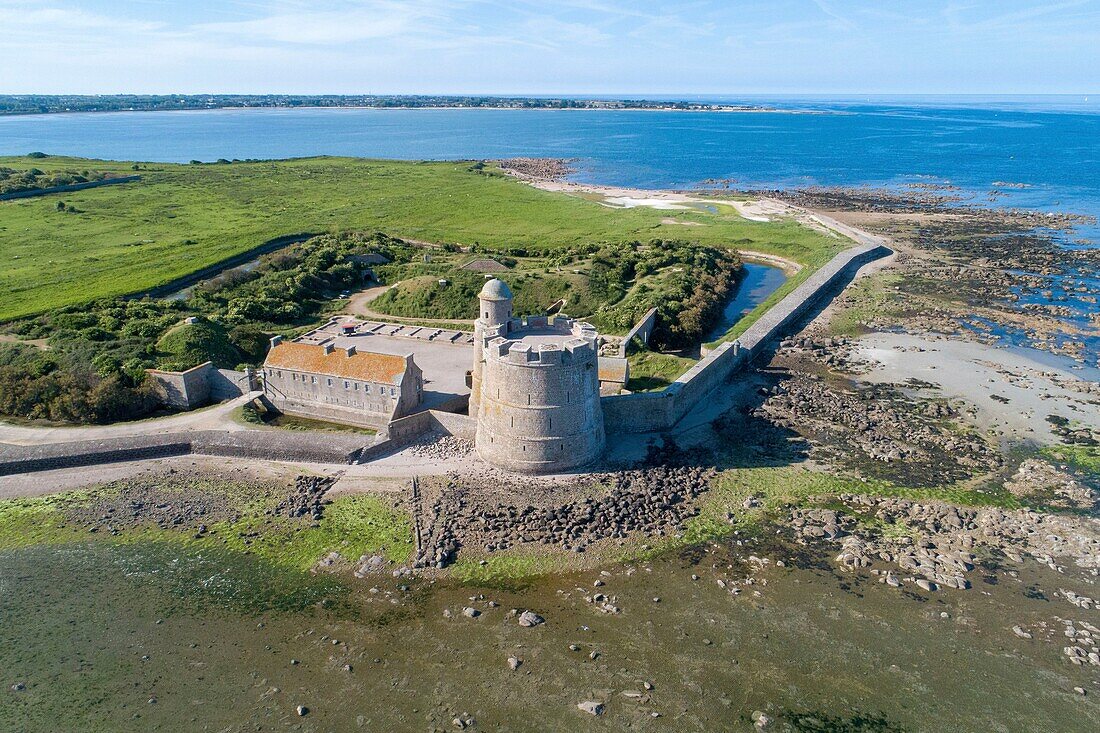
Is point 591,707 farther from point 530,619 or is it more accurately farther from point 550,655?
point 530,619

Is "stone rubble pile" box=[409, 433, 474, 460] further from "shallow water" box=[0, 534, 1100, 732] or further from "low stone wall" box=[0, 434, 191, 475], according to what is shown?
"low stone wall" box=[0, 434, 191, 475]

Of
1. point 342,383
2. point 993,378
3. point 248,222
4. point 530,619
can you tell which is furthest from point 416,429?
point 248,222

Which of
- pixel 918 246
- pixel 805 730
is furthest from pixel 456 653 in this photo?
pixel 918 246

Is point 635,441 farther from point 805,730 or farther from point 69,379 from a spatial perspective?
point 69,379

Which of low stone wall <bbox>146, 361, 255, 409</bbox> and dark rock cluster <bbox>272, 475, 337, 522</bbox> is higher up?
low stone wall <bbox>146, 361, 255, 409</bbox>

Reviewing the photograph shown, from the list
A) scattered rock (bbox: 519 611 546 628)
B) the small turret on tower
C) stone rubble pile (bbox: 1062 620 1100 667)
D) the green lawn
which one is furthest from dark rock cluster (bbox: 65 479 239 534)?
stone rubble pile (bbox: 1062 620 1100 667)

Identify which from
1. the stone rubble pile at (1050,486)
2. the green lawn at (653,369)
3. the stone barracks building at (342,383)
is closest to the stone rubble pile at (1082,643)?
the stone rubble pile at (1050,486)

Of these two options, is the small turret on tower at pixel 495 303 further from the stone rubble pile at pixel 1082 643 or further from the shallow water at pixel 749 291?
the stone rubble pile at pixel 1082 643
